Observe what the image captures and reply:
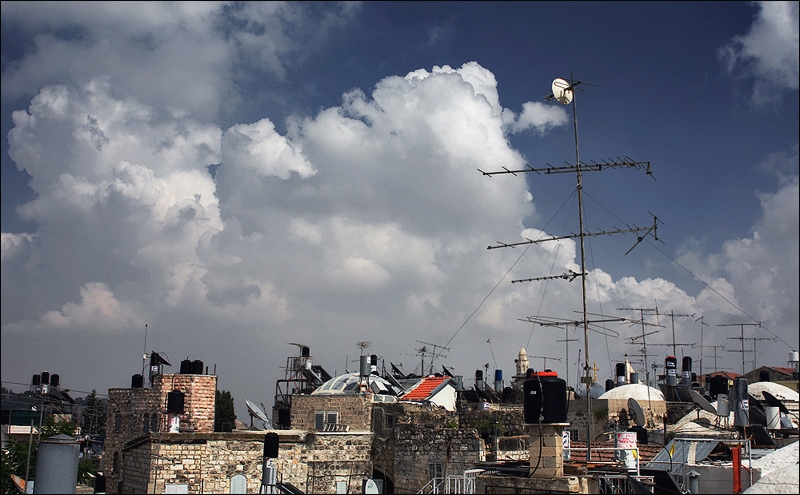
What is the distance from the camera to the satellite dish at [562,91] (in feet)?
81.9

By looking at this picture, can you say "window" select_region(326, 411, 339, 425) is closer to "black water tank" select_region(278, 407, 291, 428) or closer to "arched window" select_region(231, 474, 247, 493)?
"black water tank" select_region(278, 407, 291, 428)

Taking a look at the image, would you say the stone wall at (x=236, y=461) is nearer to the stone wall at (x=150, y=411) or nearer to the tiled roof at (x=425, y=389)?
the stone wall at (x=150, y=411)

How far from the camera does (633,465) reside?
1764 cm

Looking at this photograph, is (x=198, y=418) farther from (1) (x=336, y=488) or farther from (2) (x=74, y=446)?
(2) (x=74, y=446)

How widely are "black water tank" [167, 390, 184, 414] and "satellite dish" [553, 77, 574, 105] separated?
1921 cm

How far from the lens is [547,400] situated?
51.2 feet

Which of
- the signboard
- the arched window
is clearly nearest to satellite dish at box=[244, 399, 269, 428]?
the arched window

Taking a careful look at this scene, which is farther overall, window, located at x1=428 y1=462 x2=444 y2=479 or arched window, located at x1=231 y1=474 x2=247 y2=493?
window, located at x1=428 y1=462 x2=444 y2=479

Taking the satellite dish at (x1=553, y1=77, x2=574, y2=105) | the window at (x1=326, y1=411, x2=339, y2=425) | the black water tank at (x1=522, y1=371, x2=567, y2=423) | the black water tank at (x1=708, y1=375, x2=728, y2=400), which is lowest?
the window at (x1=326, y1=411, x2=339, y2=425)

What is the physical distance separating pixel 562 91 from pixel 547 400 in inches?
517

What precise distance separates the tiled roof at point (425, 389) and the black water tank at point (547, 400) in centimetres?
2202

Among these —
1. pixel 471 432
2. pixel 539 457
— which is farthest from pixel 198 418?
pixel 539 457

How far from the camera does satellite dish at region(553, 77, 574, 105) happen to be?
81.9 ft

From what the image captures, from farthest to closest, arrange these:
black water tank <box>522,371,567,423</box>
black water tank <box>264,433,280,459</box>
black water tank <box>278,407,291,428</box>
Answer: black water tank <box>278,407,291,428</box>, black water tank <box>264,433,280,459</box>, black water tank <box>522,371,567,423</box>
